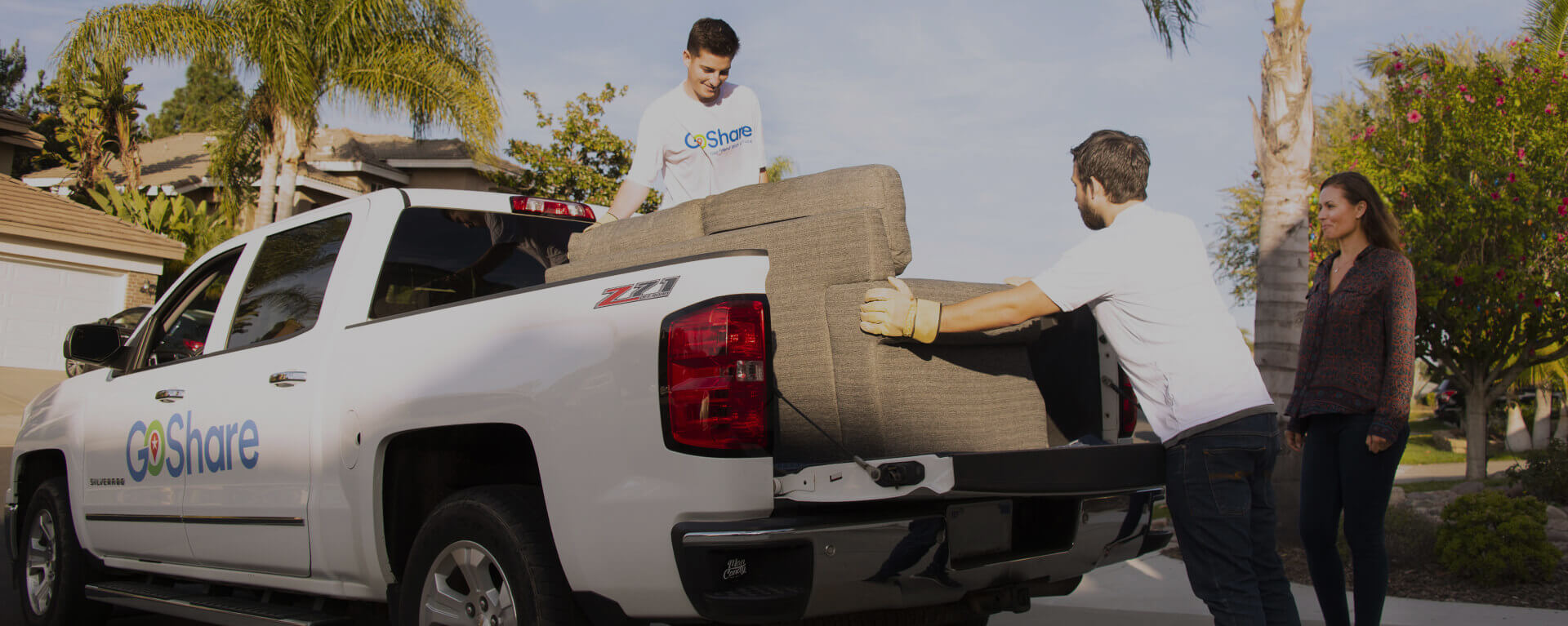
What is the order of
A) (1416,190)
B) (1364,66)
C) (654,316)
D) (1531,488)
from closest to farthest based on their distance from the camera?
(654,316), (1531,488), (1416,190), (1364,66)

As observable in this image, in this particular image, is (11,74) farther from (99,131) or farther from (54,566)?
(54,566)

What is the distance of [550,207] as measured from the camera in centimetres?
458

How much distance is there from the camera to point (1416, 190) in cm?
1250

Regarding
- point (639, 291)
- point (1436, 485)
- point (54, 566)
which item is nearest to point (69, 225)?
point (54, 566)

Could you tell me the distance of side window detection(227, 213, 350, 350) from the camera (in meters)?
4.17

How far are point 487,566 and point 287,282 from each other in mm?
1834

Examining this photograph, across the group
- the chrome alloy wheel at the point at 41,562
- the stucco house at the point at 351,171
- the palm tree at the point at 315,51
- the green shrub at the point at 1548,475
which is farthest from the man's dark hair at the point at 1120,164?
the stucco house at the point at 351,171

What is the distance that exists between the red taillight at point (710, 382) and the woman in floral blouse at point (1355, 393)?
2388 millimetres

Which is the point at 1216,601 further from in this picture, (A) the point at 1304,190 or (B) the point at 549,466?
(A) the point at 1304,190

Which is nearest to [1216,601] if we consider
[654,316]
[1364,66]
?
[654,316]

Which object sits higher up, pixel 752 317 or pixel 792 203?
pixel 792 203

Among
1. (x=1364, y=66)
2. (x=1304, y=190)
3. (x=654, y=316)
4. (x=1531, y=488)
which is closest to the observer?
(x=654, y=316)

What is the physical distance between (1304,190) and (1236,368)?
4552 millimetres

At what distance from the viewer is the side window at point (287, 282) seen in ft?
13.7
